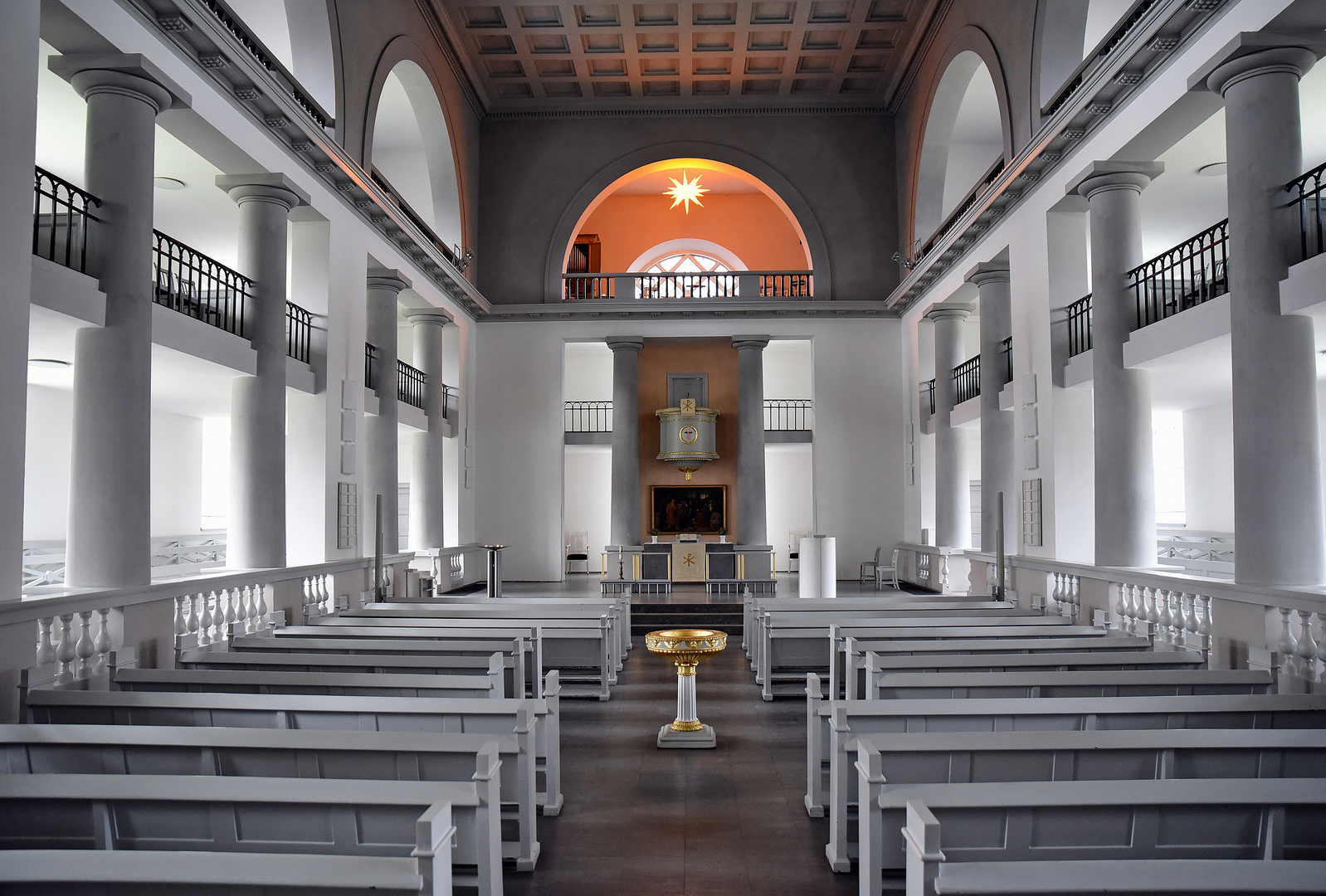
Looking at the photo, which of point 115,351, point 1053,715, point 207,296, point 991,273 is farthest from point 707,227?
point 1053,715

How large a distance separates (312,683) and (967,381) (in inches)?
507

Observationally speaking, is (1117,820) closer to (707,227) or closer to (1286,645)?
(1286,645)

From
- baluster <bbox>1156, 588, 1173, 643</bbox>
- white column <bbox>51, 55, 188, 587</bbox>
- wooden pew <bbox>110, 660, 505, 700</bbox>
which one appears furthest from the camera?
baluster <bbox>1156, 588, 1173, 643</bbox>

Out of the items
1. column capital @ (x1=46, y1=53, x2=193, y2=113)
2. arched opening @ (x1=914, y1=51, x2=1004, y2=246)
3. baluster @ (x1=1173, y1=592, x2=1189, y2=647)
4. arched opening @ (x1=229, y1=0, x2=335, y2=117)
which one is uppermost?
arched opening @ (x1=914, y1=51, x2=1004, y2=246)

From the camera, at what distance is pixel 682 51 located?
16.6 m

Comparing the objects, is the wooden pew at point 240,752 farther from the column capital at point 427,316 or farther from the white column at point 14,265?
the column capital at point 427,316

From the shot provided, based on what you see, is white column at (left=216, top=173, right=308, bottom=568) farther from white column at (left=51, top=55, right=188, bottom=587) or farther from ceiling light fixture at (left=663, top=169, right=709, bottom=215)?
ceiling light fixture at (left=663, top=169, right=709, bottom=215)

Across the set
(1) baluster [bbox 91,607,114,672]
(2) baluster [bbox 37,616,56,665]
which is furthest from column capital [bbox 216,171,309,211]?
(2) baluster [bbox 37,616,56,665]

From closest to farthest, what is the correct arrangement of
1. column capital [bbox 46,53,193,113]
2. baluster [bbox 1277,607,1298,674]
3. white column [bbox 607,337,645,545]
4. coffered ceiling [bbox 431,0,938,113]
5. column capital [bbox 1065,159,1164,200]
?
baluster [bbox 1277,607,1298,674]
column capital [bbox 46,53,193,113]
column capital [bbox 1065,159,1164,200]
coffered ceiling [bbox 431,0,938,113]
white column [bbox 607,337,645,545]

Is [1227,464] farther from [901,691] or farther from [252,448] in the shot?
[252,448]

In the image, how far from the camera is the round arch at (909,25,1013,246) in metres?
Result: 12.5

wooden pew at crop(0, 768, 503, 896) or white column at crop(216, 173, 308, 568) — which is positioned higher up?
white column at crop(216, 173, 308, 568)

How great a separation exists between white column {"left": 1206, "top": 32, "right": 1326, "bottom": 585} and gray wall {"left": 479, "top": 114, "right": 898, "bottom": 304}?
11.7 metres

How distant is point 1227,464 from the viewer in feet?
52.3
